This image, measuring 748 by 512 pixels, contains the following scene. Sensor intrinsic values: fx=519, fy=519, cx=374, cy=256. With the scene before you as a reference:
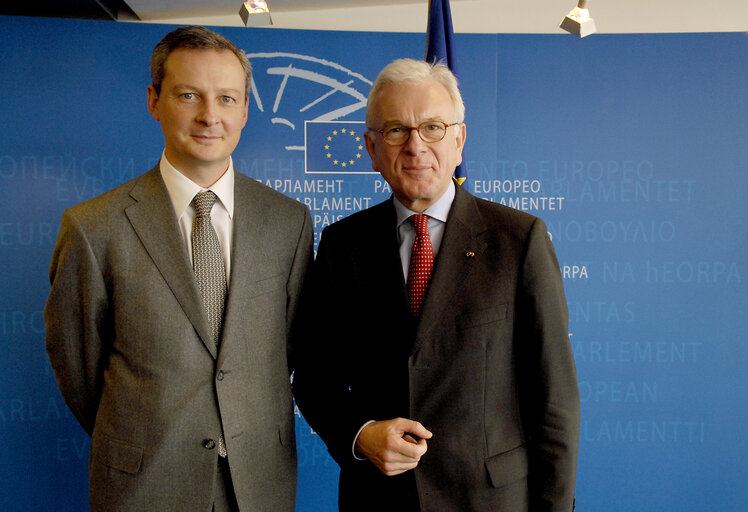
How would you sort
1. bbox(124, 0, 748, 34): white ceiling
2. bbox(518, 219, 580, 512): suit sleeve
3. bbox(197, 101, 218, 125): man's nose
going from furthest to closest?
1. bbox(124, 0, 748, 34): white ceiling
2. bbox(197, 101, 218, 125): man's nose
3. bbox(518, 219, 580, 512): suit sleeve

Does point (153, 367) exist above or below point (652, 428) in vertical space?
above

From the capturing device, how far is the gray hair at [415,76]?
4.82 feet

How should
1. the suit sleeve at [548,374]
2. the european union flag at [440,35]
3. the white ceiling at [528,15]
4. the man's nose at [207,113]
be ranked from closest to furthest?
1. the suit sleeve at [548,374]
2. the man's nose at [207,113]
3. the european union flag at [440,35]
4. the white ceiling at [528,15]

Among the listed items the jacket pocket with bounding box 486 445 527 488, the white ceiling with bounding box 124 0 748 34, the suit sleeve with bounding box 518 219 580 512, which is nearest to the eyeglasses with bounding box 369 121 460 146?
the suit sleeve with bounding box 518 219 580 512

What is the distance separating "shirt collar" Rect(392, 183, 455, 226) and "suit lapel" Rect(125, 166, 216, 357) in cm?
63

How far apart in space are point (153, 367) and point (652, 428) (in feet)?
9.54

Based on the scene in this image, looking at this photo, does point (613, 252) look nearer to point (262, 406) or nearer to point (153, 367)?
point (262, 406)

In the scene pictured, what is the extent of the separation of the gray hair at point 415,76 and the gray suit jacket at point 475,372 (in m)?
0.33

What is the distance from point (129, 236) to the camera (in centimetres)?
149

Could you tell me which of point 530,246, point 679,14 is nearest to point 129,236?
point 530,246

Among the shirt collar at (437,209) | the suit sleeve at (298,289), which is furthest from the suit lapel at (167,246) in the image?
the shirt collar at (437,209)

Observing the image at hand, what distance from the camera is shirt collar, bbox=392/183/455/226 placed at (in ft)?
5.02

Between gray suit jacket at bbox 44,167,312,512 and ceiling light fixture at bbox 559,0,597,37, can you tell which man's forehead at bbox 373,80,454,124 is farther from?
ceiling light fixture at bbox 559,0,597,37

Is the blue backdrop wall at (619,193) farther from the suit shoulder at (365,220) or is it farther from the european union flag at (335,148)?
the suit shoulder at (365,220)
